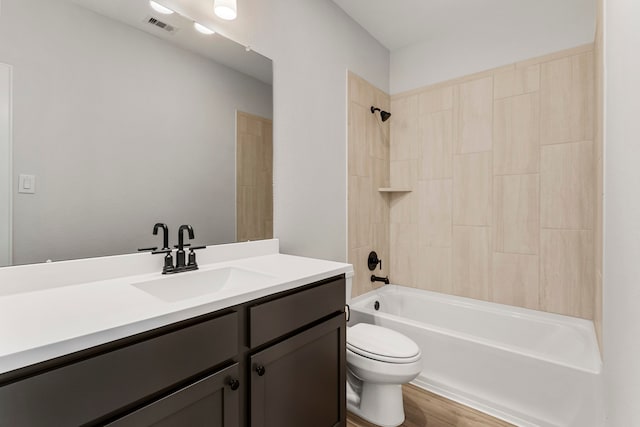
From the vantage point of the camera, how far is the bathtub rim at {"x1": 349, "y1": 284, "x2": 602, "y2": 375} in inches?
62.8

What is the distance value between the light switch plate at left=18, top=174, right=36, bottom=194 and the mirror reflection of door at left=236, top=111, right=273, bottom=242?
811 mm

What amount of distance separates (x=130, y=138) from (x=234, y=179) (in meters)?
0.52

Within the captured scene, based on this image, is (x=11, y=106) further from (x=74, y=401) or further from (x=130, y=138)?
(x=74, y=401)

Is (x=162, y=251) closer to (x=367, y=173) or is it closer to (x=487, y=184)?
(x=367, y=173)

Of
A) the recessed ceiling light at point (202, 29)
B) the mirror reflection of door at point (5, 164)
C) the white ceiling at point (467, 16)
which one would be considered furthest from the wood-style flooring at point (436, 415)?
the white ceiling at point (467, 16)

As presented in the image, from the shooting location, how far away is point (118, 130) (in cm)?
122

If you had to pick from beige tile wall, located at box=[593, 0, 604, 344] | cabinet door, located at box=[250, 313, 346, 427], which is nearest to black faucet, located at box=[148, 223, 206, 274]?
cabinet door, located at box=[250, 313, 346, 427]

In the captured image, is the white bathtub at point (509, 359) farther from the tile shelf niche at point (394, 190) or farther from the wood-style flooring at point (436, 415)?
the tile shelf niche at point (394, 190)

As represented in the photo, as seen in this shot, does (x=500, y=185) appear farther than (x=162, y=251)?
Yes

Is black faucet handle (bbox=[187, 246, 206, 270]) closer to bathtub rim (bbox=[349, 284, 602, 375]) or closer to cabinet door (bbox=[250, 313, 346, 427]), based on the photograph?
cabinet door (bbox=[250, 313, 346, 427])

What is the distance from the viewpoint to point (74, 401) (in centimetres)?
65

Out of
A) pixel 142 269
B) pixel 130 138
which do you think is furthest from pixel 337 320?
pixel 130 138

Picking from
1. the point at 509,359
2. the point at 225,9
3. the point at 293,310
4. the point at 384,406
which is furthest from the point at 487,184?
the point at 225,9

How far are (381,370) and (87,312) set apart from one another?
1.31m
